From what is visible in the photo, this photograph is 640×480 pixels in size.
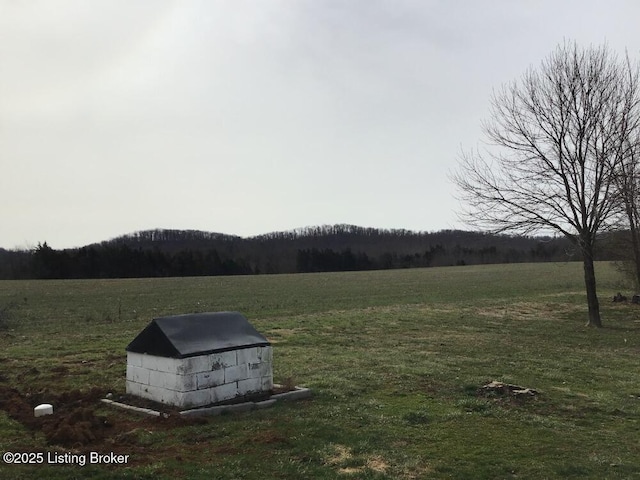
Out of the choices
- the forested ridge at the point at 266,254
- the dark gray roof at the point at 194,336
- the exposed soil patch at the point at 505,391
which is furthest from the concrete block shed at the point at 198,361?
the forested ridge at the point at 266,254

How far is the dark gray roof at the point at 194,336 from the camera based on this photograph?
884 cm

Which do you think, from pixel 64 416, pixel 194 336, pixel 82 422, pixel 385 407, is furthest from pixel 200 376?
pixel 385 407

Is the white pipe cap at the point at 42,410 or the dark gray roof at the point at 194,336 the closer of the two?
the white pipe cap at the point at 42,410

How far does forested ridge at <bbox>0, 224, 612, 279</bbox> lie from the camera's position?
80875mm

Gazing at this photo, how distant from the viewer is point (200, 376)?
28.9 ft

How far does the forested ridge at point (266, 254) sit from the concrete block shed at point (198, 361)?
53.7 feet

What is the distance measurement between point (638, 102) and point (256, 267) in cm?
8639

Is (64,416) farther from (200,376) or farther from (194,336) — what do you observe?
(194,336)

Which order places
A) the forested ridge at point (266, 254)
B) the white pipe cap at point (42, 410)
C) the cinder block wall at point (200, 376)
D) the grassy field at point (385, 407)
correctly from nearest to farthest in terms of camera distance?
1. the grassy field at point (385, 407)
2. the white pipe cap at point (42, 410)
3. the cinder block wall at point (200, 376)
4. the forested ridge at point (266, 254)

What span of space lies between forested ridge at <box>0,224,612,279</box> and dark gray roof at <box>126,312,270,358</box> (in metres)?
16.3

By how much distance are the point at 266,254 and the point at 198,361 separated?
118 meters

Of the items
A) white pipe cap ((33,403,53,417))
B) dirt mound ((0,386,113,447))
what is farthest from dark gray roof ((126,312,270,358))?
white pipe cap ((33,403,53,417))

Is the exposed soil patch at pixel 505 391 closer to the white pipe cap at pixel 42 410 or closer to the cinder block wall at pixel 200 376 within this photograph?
the cinder block wall at pixel 200 376

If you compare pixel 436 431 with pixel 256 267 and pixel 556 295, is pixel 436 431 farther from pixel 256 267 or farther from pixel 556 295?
pixel 256 267
